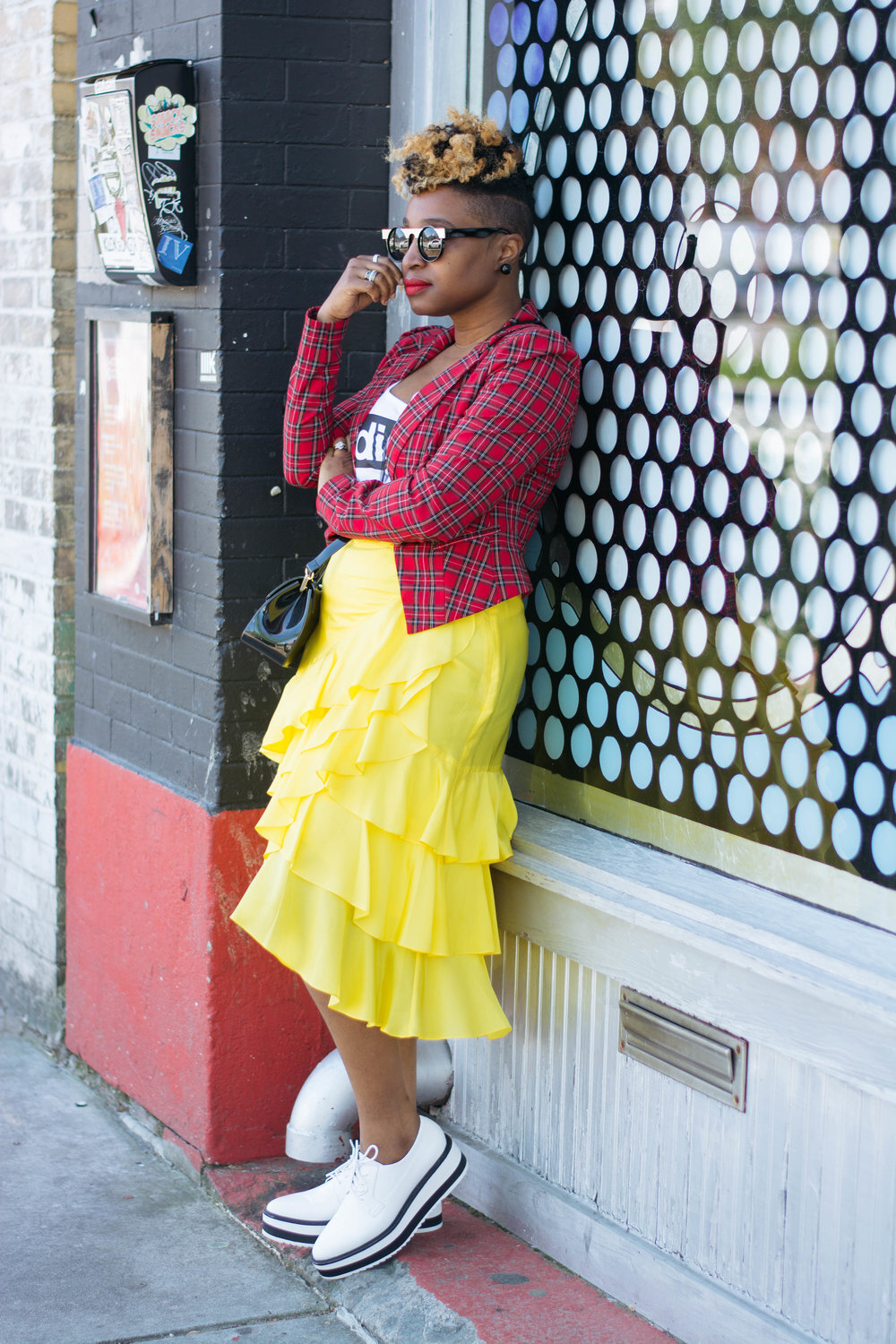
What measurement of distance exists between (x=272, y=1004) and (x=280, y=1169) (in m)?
0.40

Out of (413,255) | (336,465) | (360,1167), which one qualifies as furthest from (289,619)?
(360,1167)

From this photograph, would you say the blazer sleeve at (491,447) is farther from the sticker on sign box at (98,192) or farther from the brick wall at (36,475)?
the brick wall at (36,475)

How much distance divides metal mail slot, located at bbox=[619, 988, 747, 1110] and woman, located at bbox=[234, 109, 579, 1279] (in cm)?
30

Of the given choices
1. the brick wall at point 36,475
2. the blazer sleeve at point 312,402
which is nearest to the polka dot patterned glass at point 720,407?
the blazer sleeve at point 312,402

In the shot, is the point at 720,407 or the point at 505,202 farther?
the point at 505,202

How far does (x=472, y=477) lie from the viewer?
3.06 metres

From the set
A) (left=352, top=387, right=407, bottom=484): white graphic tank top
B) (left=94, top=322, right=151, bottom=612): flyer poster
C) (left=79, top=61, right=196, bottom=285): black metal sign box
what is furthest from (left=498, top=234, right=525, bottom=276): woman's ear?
(left=94, top=322, right=151, bottom=612): flyer poster

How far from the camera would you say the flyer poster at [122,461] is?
13.1ft

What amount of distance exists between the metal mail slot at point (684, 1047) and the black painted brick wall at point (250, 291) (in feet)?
3.75

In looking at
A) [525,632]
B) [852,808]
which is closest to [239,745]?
[525,632]

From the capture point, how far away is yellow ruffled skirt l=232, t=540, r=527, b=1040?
318 centimetres

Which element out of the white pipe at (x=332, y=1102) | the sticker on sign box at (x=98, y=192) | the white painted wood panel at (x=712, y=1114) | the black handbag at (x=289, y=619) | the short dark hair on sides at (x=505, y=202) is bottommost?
the white pipe at (x=332, y=1102)

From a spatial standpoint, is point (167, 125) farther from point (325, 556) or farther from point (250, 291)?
point (325, 556)

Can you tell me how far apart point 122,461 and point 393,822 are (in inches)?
57.7
